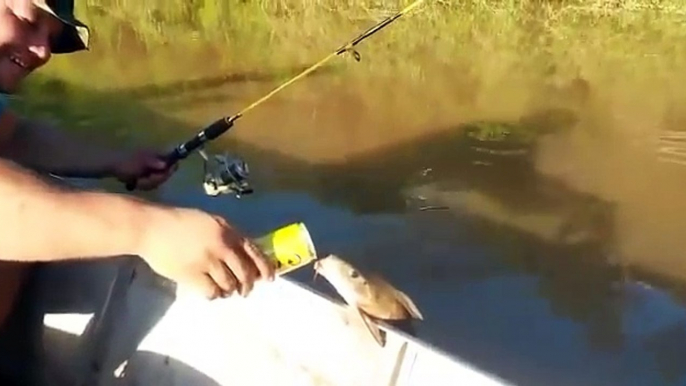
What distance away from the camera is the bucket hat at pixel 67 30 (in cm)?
287

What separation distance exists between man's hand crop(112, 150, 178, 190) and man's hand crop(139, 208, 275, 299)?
3.31ft

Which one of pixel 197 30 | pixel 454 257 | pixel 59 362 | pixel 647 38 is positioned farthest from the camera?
pixel 197 30

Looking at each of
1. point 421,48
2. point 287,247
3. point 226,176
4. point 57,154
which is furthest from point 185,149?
point 421,48

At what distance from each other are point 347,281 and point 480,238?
90.1 inches

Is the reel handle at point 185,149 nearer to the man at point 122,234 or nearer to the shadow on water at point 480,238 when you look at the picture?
the shadow on water at point 480,238

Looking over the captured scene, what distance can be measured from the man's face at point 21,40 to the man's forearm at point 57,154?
28 cm

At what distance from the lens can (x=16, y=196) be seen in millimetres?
2213

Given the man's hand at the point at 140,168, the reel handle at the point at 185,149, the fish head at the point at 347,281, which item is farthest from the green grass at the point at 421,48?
the fish head at the point at 347,281

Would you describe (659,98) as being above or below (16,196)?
below

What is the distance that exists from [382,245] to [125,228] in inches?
95.6

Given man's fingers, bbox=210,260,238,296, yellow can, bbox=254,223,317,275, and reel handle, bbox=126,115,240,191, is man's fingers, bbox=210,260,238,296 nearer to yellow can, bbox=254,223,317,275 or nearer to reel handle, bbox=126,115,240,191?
yellow can, bbox=254,223,317,275

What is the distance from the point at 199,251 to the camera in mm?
2150

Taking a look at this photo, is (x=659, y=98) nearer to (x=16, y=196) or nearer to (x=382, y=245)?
(x=382, y=245)

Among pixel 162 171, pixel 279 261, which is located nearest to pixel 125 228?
pixel 279 261
